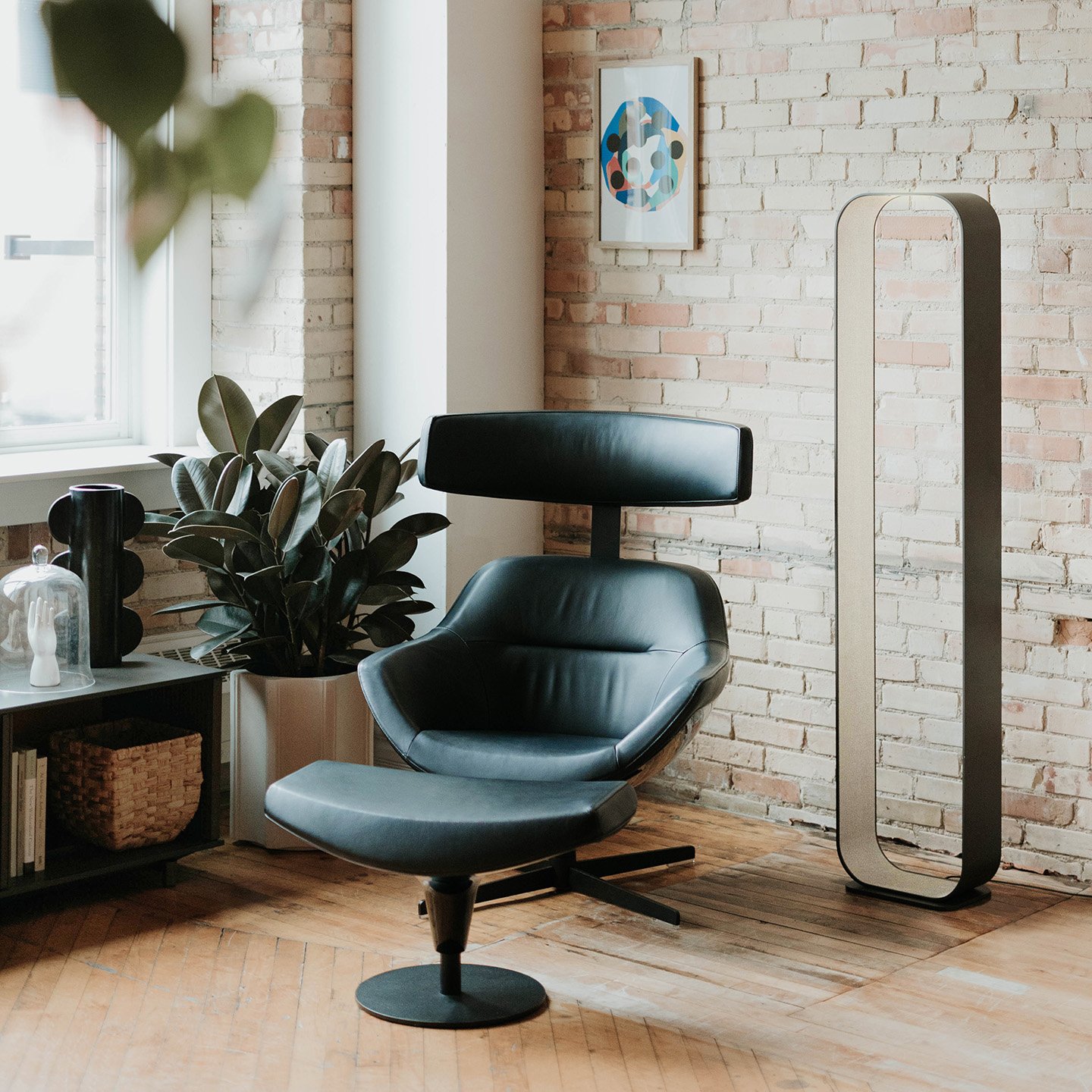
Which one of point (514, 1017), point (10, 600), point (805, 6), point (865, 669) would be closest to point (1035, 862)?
point (865, 669)

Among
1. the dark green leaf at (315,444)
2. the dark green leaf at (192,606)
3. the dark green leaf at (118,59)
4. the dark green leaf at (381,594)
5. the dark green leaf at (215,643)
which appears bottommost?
the dark green leaf at (215,643)

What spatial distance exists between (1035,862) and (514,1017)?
149 cm

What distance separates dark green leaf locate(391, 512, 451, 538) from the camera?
3.92m

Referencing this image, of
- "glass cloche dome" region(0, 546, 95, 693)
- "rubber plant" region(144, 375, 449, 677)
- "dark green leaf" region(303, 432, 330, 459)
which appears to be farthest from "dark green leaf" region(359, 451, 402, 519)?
"glass cloche dome" region(0, 546, 95, 693)

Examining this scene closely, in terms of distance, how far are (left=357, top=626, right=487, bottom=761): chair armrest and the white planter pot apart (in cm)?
38

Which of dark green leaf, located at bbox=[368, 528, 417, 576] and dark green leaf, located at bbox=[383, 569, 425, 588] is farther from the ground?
dark green leaf, located at bbox=[368, 528, 417, 576]

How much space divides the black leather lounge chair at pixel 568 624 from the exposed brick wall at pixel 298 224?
77 centimetres

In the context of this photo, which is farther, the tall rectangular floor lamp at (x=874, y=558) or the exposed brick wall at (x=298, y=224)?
the exposed brick wall at (x=298, y=224)

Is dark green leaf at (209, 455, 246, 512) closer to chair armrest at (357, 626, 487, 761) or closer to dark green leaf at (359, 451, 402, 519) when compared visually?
dark green leaf at (359, 451, 402, 519)

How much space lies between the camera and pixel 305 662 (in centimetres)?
394

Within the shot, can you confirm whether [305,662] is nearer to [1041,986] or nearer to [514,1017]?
[514,1017]

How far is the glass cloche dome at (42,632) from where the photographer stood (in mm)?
3422

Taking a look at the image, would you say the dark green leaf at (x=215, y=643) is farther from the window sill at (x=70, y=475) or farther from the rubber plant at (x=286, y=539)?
the window sill at (x=70, y=475)

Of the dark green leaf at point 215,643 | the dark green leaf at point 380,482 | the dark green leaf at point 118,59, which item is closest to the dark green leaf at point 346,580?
the dark green leaf at point 380,482
